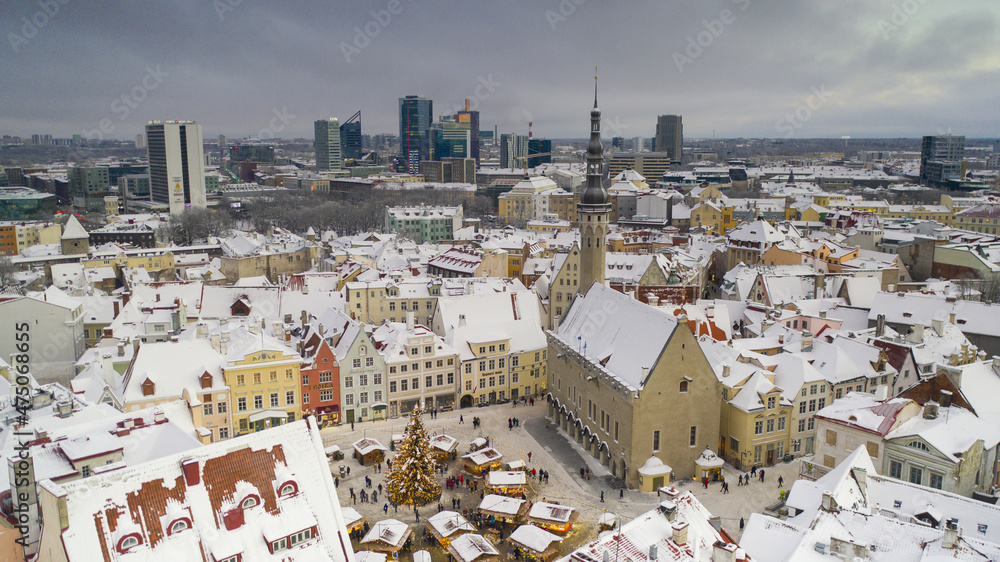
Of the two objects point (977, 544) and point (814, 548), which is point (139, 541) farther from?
point (977, 544)

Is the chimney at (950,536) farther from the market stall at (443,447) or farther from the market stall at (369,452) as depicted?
the market stall at (369,452)

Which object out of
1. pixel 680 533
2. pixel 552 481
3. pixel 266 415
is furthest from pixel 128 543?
pixel 266 415

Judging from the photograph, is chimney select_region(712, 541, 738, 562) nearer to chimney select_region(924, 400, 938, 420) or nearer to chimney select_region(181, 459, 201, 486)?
chimney select_region(181, 459, 201, 486)

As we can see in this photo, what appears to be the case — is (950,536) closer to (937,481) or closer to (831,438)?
(937,481)

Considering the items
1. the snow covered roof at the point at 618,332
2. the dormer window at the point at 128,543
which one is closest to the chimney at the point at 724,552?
the snow covered roof at the point at 618,332

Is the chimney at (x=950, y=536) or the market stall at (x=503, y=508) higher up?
the chimney at (x=950, y=536)

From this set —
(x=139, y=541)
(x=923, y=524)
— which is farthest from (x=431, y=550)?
(x=923, y=524)
